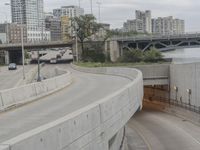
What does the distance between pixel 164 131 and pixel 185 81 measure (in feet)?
43.7

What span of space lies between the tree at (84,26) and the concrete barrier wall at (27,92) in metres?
80.4

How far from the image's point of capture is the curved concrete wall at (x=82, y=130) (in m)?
10.9

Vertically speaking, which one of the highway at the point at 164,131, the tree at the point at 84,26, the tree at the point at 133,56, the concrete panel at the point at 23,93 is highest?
the tree at the point at 84,26

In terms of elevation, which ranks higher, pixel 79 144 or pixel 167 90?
pixel 79 144

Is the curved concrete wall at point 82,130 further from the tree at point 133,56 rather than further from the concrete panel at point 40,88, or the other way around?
the tree at point 133,56

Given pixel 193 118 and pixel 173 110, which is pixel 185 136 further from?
pixel 173 110

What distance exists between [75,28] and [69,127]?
4333 inches

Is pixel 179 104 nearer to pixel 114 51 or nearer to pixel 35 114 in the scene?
pixel 35 114

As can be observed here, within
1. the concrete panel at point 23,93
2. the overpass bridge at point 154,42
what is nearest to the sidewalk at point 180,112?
the concrete panel at point 23,93

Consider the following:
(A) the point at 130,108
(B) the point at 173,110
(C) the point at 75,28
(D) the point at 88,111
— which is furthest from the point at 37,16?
(D) the point at 88,111

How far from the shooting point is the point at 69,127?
13.3 meters

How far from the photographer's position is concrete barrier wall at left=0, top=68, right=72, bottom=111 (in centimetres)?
2684

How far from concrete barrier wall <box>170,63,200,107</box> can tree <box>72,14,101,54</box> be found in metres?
63.1

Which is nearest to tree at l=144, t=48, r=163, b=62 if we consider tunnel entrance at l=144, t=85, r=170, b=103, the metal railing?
tunnel entrance at l=144, t=85, r=170, b=103
